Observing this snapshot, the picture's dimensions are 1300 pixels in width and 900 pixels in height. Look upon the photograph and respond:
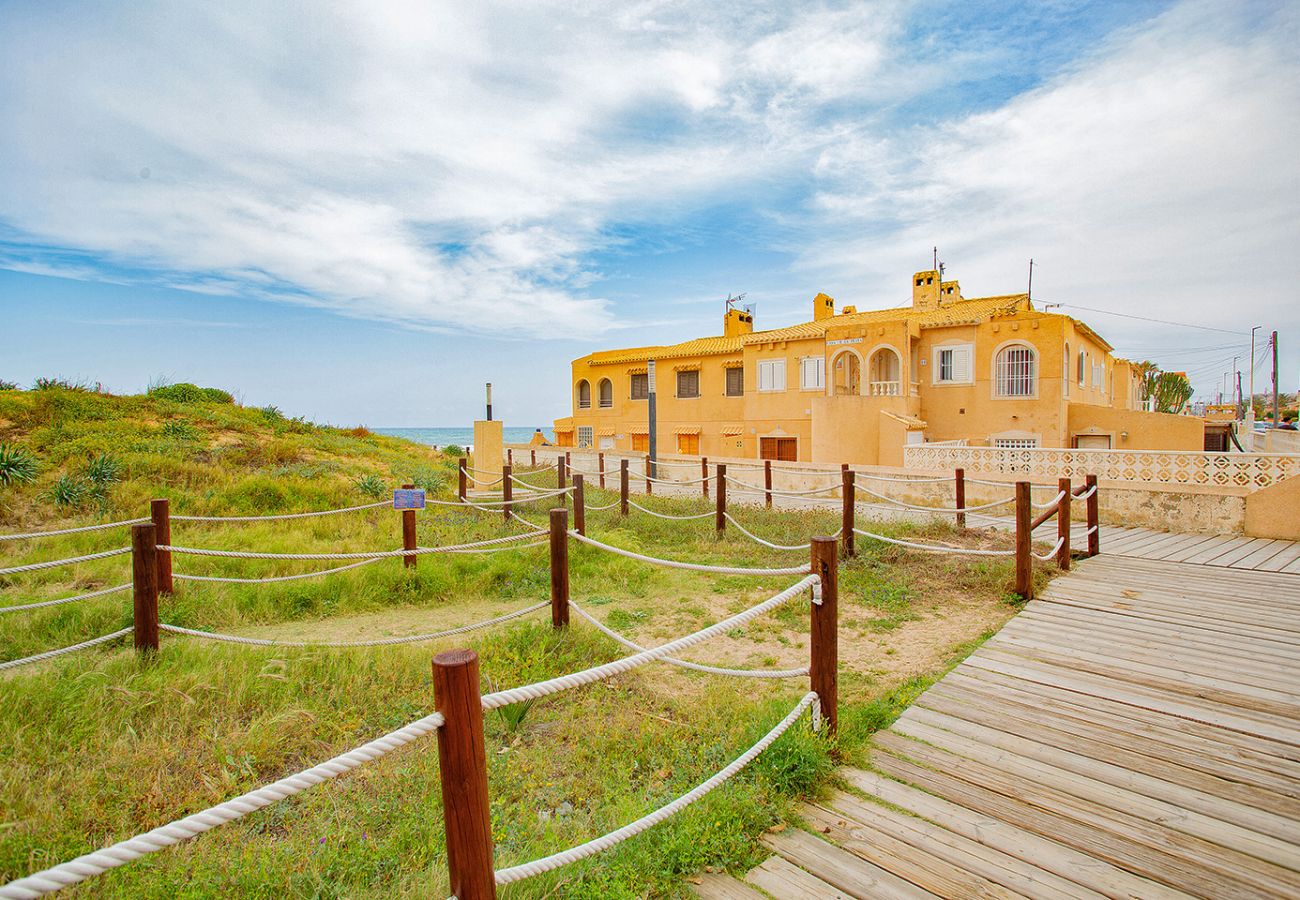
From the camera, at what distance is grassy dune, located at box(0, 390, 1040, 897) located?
260cm

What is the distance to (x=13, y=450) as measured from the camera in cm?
1051

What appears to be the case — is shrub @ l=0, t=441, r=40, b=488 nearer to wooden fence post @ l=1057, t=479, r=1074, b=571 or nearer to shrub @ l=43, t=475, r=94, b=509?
shrub @ l=43, t=475, r=94, b=509

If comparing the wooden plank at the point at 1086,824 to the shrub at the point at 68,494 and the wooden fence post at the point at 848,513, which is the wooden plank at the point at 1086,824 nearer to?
the wooden fence post at the point at 848,513

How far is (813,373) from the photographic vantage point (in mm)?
23969

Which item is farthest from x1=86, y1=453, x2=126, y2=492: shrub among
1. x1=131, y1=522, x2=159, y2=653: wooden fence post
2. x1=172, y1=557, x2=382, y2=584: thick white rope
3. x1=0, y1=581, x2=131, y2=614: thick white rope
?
x1=131, y1=522, x2=159, y2=653: wooden fence post

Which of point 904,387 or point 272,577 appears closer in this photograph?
point 272,577

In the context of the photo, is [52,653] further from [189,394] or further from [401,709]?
[189,394]

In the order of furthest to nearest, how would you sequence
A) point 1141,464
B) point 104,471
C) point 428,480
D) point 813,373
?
point 813,373 → point 428,480 → point 1141,464 → point 104,471

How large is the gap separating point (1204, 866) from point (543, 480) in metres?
17.4

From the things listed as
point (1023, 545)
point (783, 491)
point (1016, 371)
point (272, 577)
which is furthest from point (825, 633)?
point (1016, 371)

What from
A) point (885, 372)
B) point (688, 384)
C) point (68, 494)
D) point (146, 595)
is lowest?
point (146, 595)

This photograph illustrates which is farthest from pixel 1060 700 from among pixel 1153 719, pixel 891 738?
pixel 891 738

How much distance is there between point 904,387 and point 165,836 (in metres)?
22.0

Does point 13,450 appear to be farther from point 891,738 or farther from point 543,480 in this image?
point 891,738
